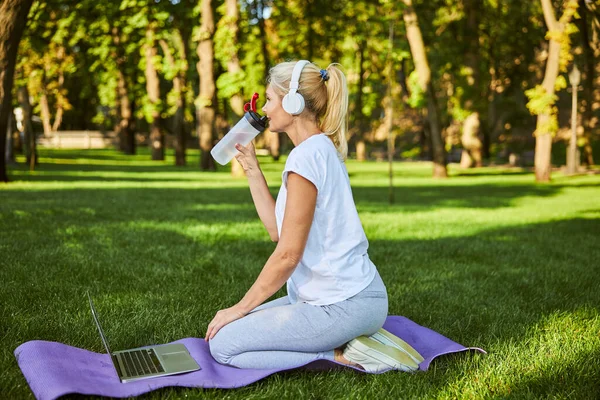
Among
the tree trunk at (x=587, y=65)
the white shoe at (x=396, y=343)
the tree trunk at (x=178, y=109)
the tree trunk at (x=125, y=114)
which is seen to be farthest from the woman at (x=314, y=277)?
the tree trunk at (x=125, y=114)

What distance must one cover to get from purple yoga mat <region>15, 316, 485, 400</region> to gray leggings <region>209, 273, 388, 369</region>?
8cm

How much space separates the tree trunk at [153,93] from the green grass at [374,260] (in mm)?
13702

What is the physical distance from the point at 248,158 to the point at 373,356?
124 centimetres

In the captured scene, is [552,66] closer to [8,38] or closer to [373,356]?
[8,38]

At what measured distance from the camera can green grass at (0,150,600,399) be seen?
3420 mm

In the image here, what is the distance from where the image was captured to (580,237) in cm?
895

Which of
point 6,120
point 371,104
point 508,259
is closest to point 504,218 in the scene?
point 508,259

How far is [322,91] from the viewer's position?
342cm

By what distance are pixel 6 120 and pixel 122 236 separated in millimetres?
7371

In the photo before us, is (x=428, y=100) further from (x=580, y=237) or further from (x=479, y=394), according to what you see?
(x=479, y=394)

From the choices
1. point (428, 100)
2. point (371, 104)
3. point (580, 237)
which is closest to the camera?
point (580, 237)

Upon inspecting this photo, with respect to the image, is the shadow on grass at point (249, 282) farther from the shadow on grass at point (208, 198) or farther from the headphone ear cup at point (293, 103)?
the shadow on grass at point (208, 198)

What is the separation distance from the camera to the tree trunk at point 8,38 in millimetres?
11953

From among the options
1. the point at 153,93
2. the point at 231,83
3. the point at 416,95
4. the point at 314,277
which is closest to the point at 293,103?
the point at 314,277
